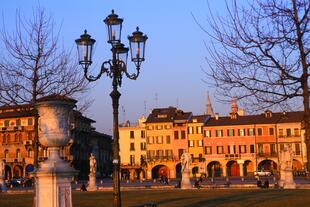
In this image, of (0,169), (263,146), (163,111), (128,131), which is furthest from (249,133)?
(0,169)

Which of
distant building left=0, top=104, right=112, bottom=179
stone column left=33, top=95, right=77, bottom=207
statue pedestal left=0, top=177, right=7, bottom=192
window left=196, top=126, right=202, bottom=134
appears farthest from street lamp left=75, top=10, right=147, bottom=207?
window left=196, top=126, right=202, bottom=134

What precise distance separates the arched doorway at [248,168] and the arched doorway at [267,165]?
1.33 m

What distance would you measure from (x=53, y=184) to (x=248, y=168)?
8109 cm

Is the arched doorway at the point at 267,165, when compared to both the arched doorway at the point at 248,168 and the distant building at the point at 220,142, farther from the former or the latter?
the arched doorway at the point at 248,168

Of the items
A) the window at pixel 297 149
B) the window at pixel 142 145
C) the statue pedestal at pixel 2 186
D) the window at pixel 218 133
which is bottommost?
the statue pedestal at pixel 2 186

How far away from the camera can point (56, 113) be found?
12.7 m

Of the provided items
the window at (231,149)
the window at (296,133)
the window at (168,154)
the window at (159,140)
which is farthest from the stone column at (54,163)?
the window at (159,140)

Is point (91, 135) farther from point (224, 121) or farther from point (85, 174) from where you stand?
point (224, 121)

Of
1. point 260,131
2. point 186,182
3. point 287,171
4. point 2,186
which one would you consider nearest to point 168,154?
point 260,131

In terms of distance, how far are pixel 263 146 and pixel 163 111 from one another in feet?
67.5

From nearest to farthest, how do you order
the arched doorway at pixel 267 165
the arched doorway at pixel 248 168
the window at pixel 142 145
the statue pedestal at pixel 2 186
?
the statue pedestal at pixel 2 186, the arched doorway at pixel 267 165, the arched doorway at pixel 248 168, the window at pixel 142 145

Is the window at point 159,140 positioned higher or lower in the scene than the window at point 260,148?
higher

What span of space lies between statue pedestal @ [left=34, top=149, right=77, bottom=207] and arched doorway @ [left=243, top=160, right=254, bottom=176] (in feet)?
261

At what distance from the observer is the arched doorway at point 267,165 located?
89019mm
